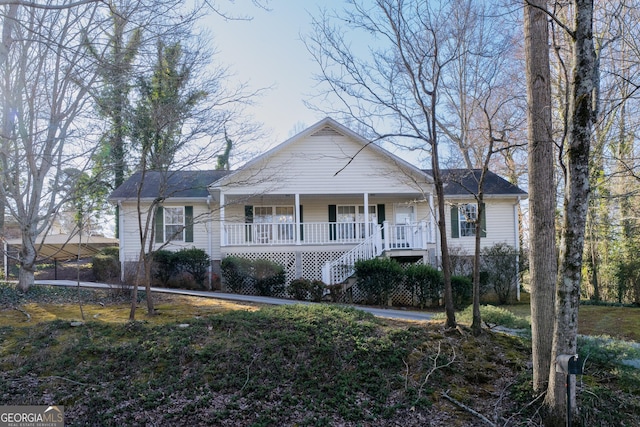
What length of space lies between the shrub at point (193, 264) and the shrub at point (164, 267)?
141 millimetres

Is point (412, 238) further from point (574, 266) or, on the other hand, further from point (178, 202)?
point (574, 266)

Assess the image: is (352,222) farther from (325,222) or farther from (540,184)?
(540,184)

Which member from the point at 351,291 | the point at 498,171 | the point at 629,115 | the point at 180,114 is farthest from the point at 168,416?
the point at 498,171

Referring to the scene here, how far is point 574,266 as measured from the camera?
3.86 metres

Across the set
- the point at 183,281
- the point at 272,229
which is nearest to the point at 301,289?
the point at 272,229

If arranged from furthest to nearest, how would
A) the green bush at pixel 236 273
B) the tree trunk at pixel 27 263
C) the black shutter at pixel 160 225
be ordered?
the black shutter at pixel 160 225
the green bush at pixel 236 273
the tree trunk at pixel 27 263

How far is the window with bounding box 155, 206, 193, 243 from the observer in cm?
1669

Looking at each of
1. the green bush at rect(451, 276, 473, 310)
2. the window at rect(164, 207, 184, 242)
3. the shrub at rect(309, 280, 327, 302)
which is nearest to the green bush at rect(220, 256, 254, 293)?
the shrub at rect(309, 280, 327, 302)

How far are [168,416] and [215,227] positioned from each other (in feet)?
42.9

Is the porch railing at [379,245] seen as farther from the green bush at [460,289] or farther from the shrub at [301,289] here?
the green bush at [460,289]

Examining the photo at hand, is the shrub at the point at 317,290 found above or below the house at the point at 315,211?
below

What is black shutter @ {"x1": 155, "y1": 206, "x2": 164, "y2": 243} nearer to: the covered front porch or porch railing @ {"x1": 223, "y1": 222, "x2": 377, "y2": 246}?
the covered front porch

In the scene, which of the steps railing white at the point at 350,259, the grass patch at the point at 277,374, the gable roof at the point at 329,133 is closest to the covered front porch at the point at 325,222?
the steps railing white at the point at 350,259

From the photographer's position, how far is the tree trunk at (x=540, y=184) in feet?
15.7
